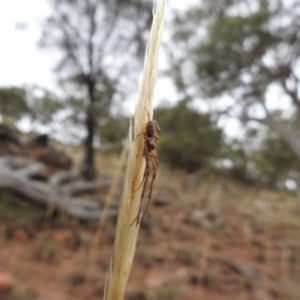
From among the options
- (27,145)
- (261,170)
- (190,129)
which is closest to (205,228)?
(190,129)

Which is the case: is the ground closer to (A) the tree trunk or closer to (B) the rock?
(B) the rock

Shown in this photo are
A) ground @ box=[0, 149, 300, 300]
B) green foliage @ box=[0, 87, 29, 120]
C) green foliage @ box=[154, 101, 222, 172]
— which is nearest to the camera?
ground @ box=[0, 149, 300, 300]

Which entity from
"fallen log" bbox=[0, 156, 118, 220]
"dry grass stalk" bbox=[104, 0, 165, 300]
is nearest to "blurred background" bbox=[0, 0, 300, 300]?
"fallen log" bbox=[0, 156, 118, 220]

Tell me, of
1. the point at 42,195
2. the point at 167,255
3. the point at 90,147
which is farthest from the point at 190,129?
the point at 42,195

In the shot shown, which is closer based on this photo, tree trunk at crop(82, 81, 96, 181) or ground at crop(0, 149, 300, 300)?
ground at crop(0, 149, 300, 300)

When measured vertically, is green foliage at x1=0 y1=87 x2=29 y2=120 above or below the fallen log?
above

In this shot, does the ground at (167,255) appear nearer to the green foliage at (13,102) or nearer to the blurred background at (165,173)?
the blurred background at (165,173)

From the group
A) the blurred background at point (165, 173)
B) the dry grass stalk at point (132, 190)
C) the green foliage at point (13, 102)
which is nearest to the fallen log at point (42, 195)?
the blurred background at point (165, 173)
